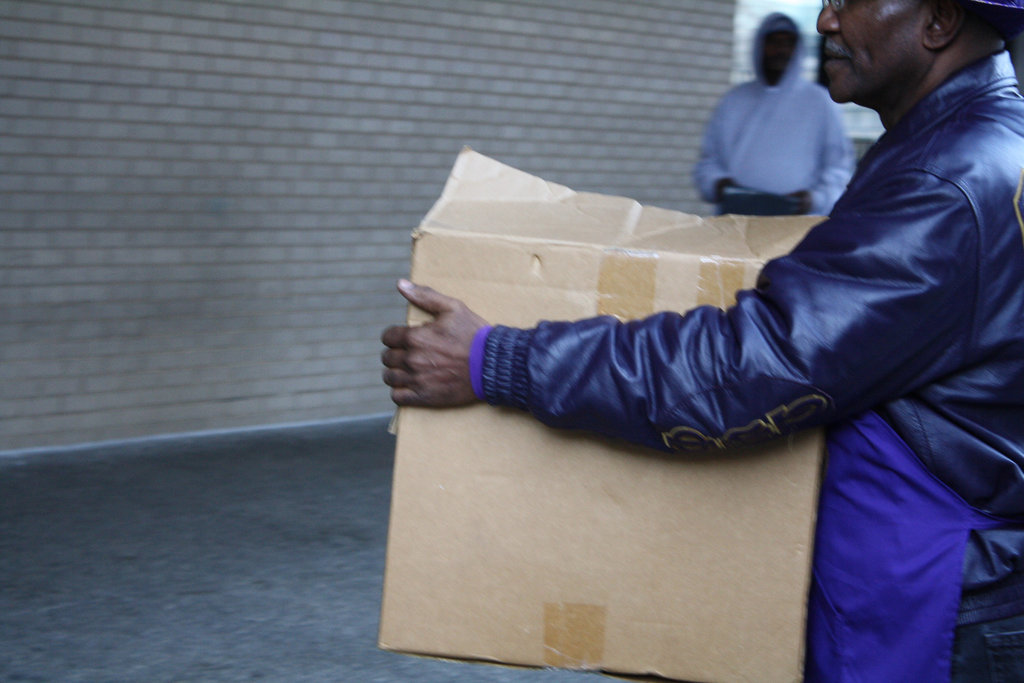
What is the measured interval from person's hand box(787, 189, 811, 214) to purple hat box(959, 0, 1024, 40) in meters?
3.20

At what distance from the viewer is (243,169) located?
630cm

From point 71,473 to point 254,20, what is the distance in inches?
94.8

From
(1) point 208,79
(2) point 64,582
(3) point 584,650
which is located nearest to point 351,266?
(1) point 208,79

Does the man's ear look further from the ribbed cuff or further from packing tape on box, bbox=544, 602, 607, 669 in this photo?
packing tape on box, bbox=544, 602, 607, 669

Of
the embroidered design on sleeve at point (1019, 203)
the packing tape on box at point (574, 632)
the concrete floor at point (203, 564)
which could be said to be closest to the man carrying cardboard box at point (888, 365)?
the embroidered design on sleeve at point (1019, 203)

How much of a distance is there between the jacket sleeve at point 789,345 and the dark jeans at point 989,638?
0.32 m

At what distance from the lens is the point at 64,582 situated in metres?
4.43

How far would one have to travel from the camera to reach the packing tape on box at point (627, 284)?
1803 mm

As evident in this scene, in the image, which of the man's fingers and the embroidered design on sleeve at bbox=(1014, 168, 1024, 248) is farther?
the man's fingers

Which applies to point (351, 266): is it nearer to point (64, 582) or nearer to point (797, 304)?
point (64, 582)

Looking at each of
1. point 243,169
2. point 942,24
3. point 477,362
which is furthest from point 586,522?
point 243,169

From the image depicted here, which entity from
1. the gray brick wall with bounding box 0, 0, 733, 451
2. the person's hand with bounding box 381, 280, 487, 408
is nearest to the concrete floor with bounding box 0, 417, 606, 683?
the gray brick wall with bounding box 0, 0, 733, 451

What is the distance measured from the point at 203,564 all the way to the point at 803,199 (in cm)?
278

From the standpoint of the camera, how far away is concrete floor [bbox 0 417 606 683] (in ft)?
12.8
